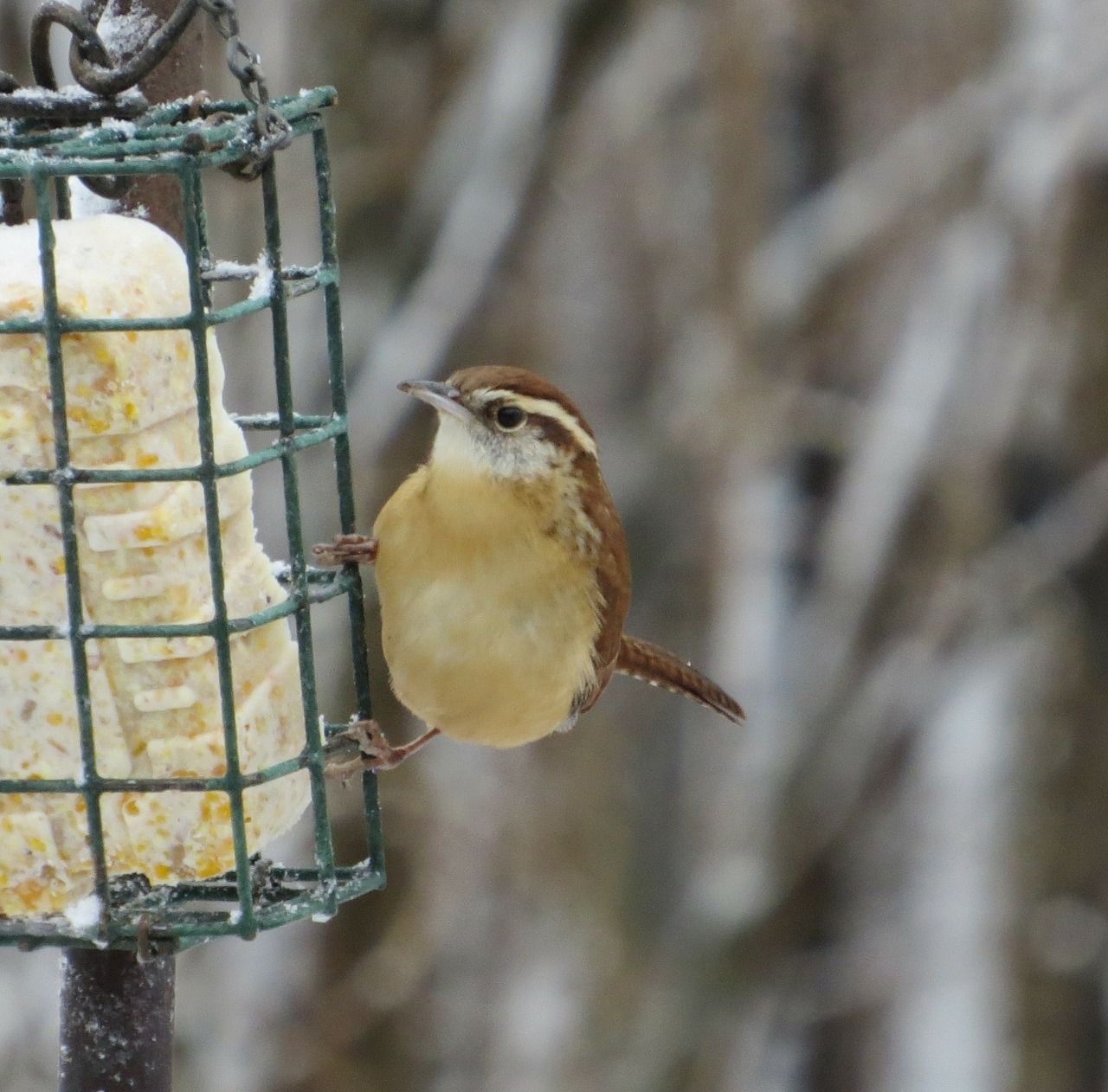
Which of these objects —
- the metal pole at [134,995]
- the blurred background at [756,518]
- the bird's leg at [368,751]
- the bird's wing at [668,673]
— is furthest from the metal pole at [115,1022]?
the blurred background at [756,518]

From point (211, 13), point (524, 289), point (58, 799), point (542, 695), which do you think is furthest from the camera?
point (524, 289)

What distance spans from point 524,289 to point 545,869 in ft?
7.60

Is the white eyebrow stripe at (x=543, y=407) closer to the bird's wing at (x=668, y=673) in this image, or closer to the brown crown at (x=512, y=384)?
the brown crown at (x=512, y=384)

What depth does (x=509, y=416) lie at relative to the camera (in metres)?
3.68

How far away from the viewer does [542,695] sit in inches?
146

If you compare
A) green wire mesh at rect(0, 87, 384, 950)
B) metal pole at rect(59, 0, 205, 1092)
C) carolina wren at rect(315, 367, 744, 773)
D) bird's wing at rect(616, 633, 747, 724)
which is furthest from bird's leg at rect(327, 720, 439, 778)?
bird's wing at rect(616, 633, 747, 724)

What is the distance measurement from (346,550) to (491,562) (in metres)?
0.28

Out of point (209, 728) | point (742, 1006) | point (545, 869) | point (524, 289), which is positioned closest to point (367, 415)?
point (524, 289)

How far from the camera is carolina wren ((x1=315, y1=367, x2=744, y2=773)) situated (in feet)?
11.7

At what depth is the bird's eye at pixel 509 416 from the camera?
3.67 metres

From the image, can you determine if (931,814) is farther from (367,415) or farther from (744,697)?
(367,415)

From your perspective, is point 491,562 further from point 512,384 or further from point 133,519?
point 133,519

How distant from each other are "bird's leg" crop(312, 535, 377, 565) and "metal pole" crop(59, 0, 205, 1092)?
692 millimetres

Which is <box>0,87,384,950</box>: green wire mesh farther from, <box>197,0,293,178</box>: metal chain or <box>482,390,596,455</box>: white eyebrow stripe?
<box>482,390,596,455</box>: white eyebrow stripe
